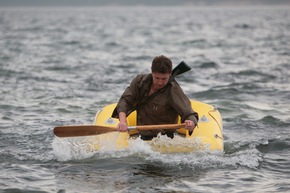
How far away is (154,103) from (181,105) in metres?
0.38

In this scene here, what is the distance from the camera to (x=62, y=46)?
27.5 meters

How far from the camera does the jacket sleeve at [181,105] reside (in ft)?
24.5

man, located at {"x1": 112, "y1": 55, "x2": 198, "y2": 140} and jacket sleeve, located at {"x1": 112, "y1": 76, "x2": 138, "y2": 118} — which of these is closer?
man, located at {"x1": 112, "y1": 55, "x2": 198, "y2": 140}

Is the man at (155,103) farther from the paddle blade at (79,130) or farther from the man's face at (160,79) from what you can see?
the paddle blade at (79,130)

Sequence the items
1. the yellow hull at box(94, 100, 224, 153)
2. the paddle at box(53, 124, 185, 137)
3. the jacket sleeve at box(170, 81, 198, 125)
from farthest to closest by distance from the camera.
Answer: the yellow hull at box(94, 100, 224, 153) < the paddle at box(53, 124, 185, 137) < the jacket sleeve at box(170, 81, 198, 125)

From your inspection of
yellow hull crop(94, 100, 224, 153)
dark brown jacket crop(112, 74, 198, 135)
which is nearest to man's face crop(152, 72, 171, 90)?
dark brown jacket crop(112, 74, 198, 135)

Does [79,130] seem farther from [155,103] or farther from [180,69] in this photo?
[180,69]

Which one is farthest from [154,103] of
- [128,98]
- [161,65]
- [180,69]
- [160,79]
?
[161,65]

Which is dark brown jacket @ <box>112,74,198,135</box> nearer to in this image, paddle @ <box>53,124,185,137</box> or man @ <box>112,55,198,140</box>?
man @ <box>112,55,198,140</box>

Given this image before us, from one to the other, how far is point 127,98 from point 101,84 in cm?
738

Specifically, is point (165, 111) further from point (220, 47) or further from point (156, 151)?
point (220, 47)

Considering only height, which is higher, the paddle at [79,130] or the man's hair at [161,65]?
the man's hair at [161,65]

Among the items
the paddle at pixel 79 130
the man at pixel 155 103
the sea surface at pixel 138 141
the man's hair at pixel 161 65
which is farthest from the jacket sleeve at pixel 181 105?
the paddle at pixel 79 130

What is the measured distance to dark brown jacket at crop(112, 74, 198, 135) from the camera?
7539 mm
